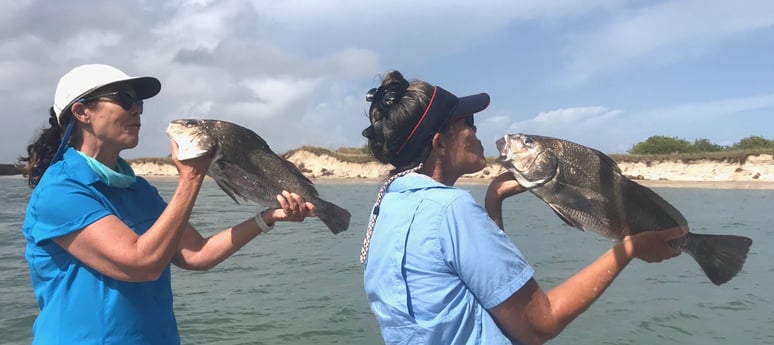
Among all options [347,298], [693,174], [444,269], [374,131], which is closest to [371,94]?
[374,131]

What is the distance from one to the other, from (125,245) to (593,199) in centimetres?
192

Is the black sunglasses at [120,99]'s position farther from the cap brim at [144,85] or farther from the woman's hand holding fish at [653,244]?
the woman's hand holding fish at [653,244]

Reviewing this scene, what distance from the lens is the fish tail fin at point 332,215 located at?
3.24 meters

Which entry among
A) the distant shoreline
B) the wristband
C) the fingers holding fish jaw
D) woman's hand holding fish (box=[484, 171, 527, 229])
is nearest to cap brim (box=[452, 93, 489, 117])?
woman's hand holding fish (box=[484, 171, 527, 229])

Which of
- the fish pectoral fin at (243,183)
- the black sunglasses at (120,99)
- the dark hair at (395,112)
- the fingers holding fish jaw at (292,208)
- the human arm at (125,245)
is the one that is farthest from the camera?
the fingers holding fish jaw at (292,208)

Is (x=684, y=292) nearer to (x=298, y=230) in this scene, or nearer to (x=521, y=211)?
(x=298, y=230)

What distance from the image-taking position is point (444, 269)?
6.28 ft

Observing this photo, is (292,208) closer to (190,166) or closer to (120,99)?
(190,166)

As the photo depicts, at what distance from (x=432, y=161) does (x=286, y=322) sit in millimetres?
5900

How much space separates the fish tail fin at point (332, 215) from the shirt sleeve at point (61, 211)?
1.15 metres

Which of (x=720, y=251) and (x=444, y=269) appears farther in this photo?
(x=720, y=251)

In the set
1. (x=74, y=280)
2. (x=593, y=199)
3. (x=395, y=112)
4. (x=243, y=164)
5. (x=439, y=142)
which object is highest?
(x=395, y=112)

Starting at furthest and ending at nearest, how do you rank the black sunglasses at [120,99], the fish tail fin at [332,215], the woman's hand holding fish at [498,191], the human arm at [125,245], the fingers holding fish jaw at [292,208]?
the fish tail fin at [332,215]
the fingers holding fish jaw at [292,208]
the woman's hand holding fish at [498,191]
the black sunglasses at [120,99]
the human arm at [125,245]

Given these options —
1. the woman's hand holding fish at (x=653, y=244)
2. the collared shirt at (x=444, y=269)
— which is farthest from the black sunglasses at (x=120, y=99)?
the woman's hand holding fish at (x=653, y=244)
